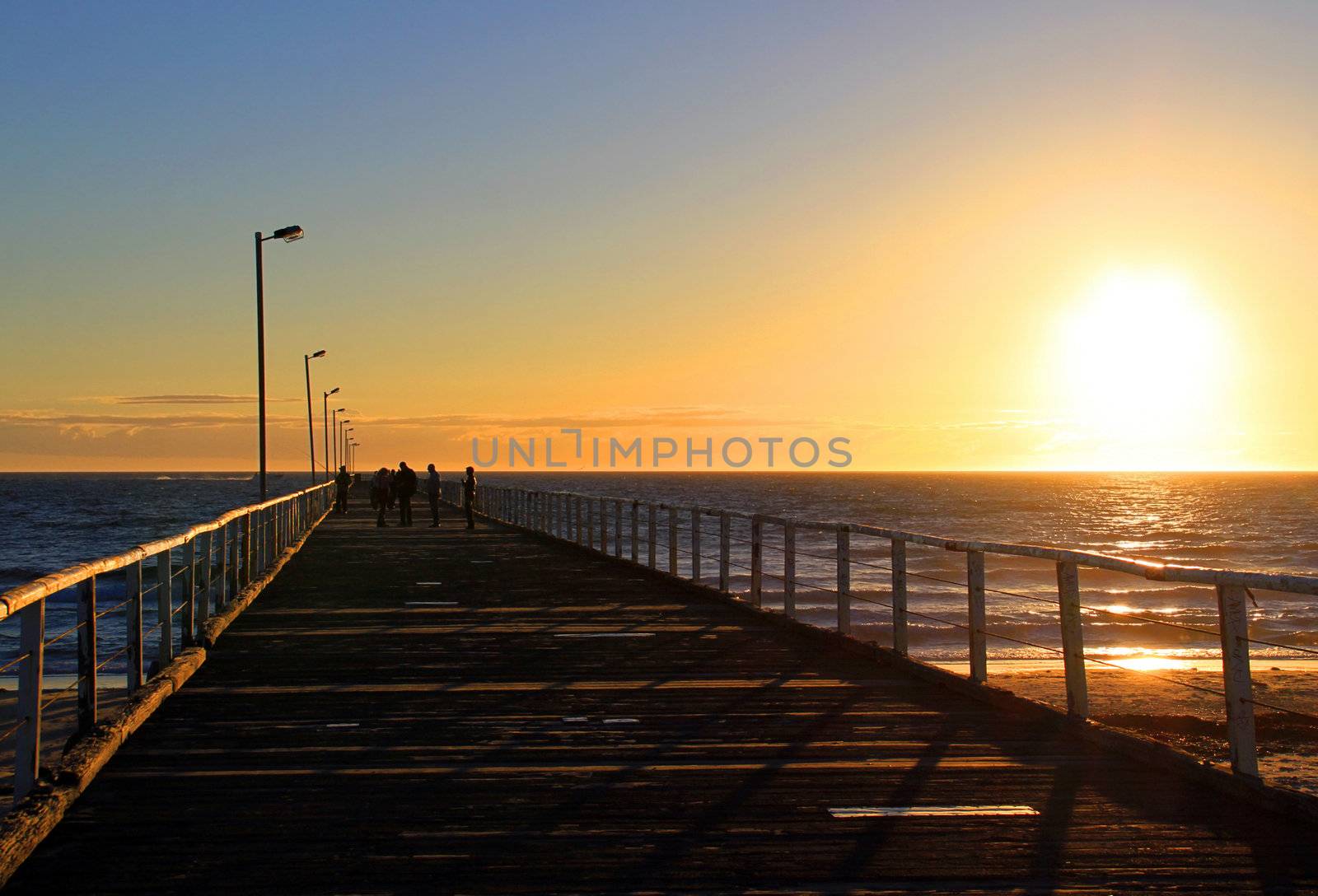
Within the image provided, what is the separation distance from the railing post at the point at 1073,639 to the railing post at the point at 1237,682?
1.43 metres

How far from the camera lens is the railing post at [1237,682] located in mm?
5875

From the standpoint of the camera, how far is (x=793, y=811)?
19.1 feet

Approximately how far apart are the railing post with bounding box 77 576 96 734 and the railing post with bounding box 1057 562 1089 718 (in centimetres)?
527

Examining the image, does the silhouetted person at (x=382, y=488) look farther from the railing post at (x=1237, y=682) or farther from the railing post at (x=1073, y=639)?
the railing post at (x=1237, y=682)

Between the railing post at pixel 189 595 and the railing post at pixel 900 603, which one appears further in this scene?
the railing post at pixel 189 595

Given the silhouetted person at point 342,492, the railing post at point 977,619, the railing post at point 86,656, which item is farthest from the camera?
the silhouetted person at point 342,492

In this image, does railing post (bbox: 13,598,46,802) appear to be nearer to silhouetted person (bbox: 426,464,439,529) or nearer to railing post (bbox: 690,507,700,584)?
railing post (bbox: 690,507,700,584)

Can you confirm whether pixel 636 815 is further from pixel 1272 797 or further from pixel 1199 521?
pixel 1199 521

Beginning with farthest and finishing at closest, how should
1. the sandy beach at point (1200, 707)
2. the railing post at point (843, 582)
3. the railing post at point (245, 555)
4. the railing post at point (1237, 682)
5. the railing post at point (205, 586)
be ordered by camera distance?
the railing post at point (245, 555)
the sandy beach at point (1200, 707)
the railing post at point (205, 586)
the railing post at point (843, 582)
the railing post at point (1237, 682)

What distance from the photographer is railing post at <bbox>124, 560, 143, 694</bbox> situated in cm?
797

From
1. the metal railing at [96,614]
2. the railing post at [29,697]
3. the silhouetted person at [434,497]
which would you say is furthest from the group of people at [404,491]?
the railing post at [29,697]

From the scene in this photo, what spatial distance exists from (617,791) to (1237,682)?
113 inches

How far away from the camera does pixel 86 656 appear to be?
6.84 meters

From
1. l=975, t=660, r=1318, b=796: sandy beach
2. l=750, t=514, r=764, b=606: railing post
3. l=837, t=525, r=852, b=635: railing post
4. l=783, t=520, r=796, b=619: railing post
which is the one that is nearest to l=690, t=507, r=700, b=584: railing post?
l=750, t=514, r=764, b=606: railing post
